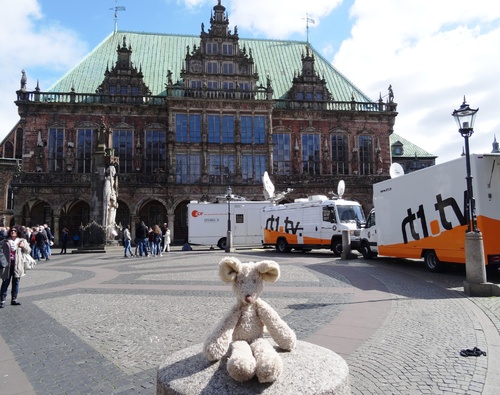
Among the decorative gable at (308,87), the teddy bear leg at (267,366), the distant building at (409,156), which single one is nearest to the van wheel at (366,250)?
the teddy bear leg at (267,366)

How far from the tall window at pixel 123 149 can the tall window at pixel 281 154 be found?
43.6ft

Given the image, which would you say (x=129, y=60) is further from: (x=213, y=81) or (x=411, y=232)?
(x=411, y=232)

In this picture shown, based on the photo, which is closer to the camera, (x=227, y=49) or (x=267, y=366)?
(x=267, y=366)

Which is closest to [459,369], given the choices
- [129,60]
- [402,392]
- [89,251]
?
[402,392]

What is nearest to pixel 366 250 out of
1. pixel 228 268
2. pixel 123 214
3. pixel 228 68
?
pixel 228 268

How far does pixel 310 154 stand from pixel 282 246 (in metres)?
17.2

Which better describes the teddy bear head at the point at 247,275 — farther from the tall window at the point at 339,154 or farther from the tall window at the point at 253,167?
the tall window at the point at 339,154

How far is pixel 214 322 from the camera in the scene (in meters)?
6.41

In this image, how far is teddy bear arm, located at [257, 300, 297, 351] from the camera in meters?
2.88

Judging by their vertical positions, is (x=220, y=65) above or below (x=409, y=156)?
above

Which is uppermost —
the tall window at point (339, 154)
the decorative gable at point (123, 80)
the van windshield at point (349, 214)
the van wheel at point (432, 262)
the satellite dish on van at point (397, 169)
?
the decorative gable at point (123, 80)

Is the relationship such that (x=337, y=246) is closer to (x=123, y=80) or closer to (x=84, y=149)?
(x=84, y=149)

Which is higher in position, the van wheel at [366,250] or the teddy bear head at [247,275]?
the teddy bear head at [247,275]

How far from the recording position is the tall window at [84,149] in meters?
34.5
